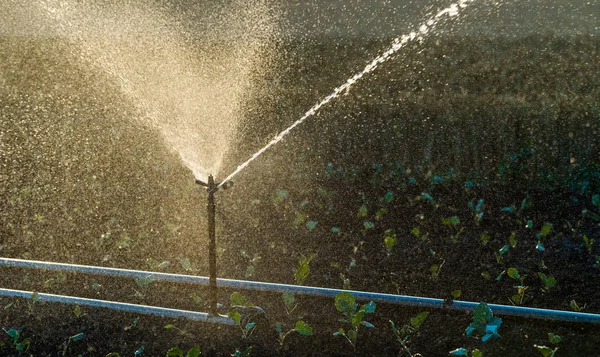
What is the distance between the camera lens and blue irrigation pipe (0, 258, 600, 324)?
3240 millimetres

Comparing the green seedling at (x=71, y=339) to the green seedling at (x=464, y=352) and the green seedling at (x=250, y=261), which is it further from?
the green seedling at (x=464, y=352)

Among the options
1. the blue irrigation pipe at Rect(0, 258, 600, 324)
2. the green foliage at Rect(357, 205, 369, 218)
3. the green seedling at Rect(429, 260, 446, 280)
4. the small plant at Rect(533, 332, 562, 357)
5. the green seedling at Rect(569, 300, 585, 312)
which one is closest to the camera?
the small plant at Rect(533, 332, 562, 357)

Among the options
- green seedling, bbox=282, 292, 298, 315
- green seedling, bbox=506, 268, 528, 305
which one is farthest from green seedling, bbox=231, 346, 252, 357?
green seedling, bbox=506, 268, 528, 305

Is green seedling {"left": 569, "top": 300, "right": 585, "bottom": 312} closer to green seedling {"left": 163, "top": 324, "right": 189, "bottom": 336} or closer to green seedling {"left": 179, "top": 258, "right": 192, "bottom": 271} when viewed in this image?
green seedling {"left": 163, "top": 324, "right": 189, "bottom": 336}

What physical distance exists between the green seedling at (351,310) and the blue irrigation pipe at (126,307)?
22.9 inches

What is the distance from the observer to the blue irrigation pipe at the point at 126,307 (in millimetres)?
3291

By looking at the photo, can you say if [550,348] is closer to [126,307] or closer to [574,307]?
Answer: [574,307]

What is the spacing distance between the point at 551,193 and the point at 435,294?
190cm

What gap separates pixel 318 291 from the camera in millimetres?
3527

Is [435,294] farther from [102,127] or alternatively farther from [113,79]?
[113,79]

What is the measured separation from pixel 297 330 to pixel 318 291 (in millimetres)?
438

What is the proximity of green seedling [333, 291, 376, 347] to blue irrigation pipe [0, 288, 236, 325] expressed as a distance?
581 millimetres

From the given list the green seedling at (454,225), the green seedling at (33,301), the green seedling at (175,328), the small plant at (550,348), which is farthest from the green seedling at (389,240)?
the green seedling at (33,301)

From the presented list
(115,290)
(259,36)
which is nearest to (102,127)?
(259,36)
